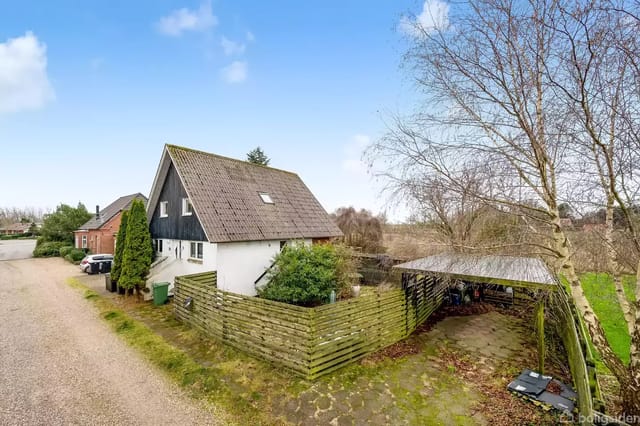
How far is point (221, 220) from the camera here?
12.6 meters

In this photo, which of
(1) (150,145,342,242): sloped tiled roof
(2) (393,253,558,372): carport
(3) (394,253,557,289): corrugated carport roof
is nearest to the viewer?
(3) (394,253,557,289): corrugated carport roof

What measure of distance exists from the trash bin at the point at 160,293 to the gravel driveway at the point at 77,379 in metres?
2.11

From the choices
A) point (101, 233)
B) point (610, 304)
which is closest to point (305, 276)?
point (610, 304)

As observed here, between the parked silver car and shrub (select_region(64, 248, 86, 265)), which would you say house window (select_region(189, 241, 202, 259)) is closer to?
the parked silver car

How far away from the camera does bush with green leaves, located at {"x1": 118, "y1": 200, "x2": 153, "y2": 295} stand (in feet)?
42.6

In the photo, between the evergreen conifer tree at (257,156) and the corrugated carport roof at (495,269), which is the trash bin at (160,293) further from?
the evergreen conifer tree at (257,156)

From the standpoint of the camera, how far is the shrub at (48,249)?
28812mm

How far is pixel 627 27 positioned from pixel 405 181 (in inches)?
123

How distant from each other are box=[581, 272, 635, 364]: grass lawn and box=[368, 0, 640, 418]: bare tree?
103 cm

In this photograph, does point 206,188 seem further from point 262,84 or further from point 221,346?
point 221,346

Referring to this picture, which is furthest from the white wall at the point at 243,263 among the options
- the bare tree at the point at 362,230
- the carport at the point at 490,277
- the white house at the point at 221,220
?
the bare tree at the point at 362,230

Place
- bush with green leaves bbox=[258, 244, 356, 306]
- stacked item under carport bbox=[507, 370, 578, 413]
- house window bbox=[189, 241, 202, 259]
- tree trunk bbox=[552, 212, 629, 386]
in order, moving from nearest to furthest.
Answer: tree trunk bbox=[552, 212, 629, 386] < stacked item under carport bbox=[507, 370, 578, 413] < bush with green leaves bbox=[258, 244, 356, 306] < house window bbox=[189, 241, 202, 259]

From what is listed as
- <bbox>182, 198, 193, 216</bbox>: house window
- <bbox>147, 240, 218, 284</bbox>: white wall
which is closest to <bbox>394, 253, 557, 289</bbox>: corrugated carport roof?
<bbox>147, 240, 218, 284</bbox>: white wall

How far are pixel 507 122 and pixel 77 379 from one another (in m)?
10.2
